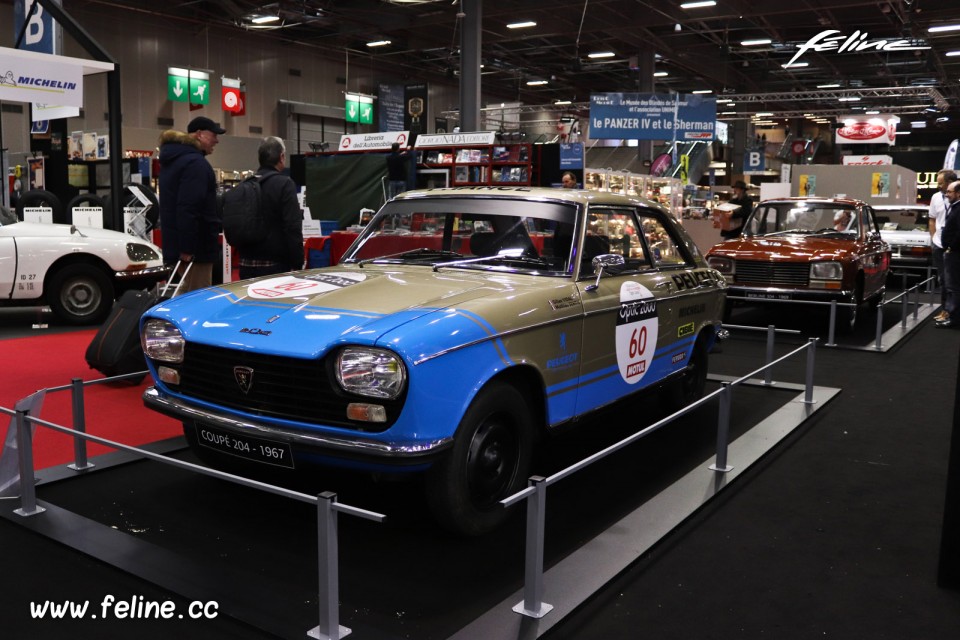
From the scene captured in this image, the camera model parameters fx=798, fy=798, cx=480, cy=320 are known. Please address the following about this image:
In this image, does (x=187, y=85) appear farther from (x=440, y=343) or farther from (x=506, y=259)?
(x=440, y=343)

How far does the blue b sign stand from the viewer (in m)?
31.8

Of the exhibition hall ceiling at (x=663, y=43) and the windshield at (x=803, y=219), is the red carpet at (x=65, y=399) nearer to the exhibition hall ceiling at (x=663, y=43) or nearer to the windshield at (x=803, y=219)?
the windshield at (x=803, y=219)

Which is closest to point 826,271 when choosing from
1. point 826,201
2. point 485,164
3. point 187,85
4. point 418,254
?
point 826,201

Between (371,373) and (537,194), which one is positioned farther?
(537,194)

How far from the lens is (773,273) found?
904cm

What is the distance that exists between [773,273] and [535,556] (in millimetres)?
7241

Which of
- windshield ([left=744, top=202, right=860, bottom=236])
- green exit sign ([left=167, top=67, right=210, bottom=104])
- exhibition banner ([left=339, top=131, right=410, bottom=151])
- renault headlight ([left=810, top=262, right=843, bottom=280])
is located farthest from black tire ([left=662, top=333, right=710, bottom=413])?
green exit sign ([left=167, top=67, right=210, bottom=104])

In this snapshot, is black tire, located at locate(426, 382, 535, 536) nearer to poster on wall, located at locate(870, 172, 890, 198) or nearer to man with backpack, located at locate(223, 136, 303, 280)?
man with backpack, located at locate(223, 136, 303, 280)

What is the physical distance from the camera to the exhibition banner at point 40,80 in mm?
7906

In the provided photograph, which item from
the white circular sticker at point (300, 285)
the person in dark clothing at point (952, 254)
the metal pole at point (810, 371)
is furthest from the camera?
the person in dark clothing at point (952, 254)

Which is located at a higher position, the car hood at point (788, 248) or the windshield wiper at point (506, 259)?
the windshield wiper at point (506, 259)

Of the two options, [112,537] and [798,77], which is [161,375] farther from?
[798,77]

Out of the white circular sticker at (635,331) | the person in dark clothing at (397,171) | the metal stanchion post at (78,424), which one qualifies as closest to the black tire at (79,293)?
the metal stanchion post at (78,424)

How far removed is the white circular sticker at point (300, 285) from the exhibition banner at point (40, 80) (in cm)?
558
